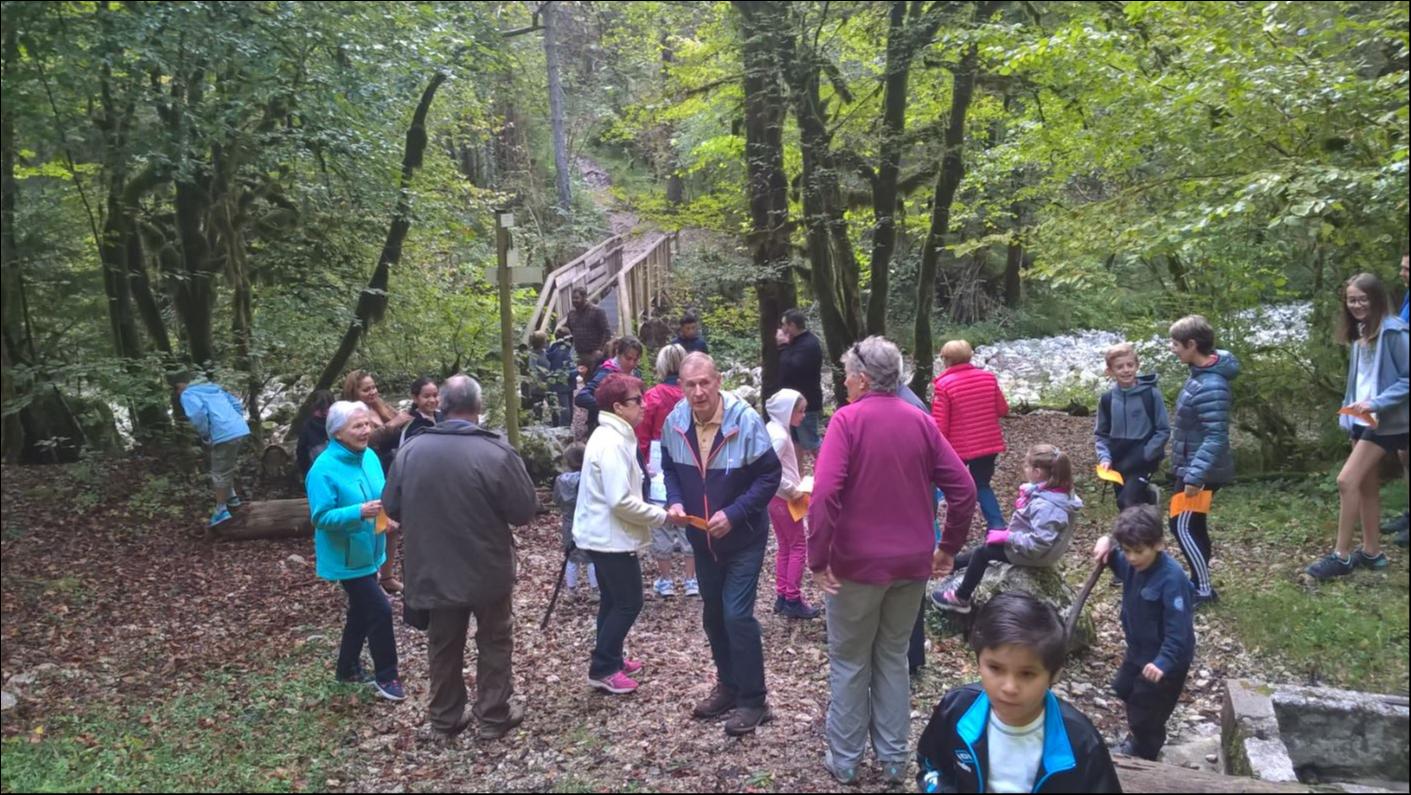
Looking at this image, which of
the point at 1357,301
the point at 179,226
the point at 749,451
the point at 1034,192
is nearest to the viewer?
the point at 1357,301

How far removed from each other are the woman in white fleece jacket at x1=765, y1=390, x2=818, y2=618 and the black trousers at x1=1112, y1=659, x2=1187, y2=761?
193cm

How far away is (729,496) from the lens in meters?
4.06

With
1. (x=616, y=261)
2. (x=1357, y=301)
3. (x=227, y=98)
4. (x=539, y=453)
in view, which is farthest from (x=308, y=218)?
(x=616, y=261)

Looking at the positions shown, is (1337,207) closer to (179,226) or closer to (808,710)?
(808,710)

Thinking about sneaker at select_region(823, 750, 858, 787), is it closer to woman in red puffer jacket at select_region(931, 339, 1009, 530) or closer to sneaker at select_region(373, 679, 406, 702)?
sneaker at select_region(373, 679, 406, 702)

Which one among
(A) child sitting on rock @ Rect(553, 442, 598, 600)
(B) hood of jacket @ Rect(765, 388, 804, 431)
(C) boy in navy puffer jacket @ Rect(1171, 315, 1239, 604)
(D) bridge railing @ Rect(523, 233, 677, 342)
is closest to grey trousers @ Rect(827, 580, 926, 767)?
(B) hood of jacket @ Rect(765, 388, 804, 431)

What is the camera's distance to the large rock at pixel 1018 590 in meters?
4.95

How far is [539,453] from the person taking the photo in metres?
9.16

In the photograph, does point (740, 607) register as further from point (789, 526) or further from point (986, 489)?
point (986, 489)

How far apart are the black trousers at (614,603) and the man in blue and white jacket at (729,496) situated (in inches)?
19.1

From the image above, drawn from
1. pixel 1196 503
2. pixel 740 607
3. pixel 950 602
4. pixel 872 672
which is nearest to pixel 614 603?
pixel 740 607

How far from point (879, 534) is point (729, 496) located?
33.2 inches

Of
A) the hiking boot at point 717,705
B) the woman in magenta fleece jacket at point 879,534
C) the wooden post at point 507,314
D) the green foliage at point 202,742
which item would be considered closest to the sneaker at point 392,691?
the green foliage at point 202,742

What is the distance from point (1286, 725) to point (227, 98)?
779cm
